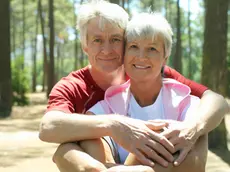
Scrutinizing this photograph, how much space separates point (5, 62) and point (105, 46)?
10831 mm

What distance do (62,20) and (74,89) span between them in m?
33.5

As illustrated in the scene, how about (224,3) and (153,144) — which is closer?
(153,144)

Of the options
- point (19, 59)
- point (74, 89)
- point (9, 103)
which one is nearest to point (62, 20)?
point (19, 59)

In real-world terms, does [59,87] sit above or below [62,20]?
above

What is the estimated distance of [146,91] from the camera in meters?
2.50

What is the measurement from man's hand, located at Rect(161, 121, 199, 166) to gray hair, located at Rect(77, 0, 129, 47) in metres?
0.65

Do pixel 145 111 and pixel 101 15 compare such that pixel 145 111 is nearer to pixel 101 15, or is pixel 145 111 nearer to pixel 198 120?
pixel 198 120

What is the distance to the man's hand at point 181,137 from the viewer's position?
2169 mm

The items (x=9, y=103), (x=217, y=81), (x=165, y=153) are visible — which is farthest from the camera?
(x=9, y=103)

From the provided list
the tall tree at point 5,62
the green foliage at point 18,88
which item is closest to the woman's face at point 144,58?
the tall tree at point 5,62

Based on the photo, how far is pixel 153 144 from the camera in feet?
7.06

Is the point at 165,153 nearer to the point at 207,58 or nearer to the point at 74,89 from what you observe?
the point at 74,89

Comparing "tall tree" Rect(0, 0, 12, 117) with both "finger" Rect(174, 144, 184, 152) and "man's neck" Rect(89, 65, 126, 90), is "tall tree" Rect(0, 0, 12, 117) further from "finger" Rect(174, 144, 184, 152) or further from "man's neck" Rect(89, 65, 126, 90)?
"finger" Rect(174, 144, 184, 152)

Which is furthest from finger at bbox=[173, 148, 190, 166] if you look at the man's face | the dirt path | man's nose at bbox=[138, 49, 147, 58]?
the dirt path
